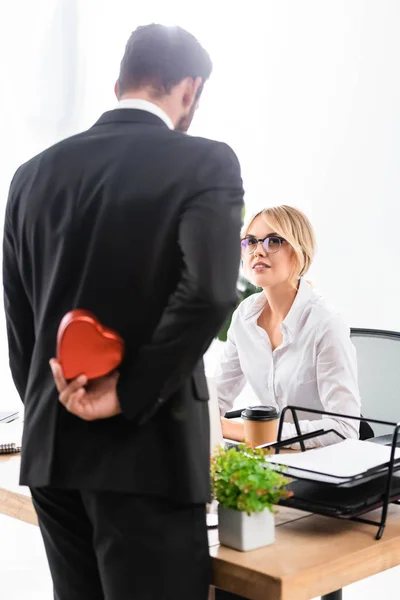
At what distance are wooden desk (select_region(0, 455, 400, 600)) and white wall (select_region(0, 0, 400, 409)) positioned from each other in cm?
302

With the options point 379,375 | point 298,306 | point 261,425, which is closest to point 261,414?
point 261,425

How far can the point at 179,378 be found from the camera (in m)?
1.36

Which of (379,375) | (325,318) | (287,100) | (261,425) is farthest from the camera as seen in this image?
(287,100)

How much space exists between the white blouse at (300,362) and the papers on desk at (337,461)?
65 centimetres

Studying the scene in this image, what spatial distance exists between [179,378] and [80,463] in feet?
0.68

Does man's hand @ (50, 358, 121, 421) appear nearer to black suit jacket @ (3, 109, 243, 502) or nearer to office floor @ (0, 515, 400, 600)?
black suit jacket @ (3, 109, 243, 502)

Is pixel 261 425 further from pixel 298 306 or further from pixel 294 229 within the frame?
pixel 294 229

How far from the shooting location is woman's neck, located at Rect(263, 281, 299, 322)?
2.88 meters

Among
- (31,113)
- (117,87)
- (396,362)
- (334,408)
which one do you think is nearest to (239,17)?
(31,113)

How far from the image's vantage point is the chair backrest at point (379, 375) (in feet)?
9.98

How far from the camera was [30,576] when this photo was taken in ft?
12.5

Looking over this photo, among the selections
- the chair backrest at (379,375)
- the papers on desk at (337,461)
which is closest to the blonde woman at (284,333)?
the chair backrest at (379,375)

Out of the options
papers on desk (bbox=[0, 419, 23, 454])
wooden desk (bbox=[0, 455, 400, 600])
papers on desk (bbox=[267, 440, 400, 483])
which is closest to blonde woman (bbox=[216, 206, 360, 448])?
papers on desk (bbox=[0, 419, 23, 454])

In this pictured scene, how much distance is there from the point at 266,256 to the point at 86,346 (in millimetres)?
1494
